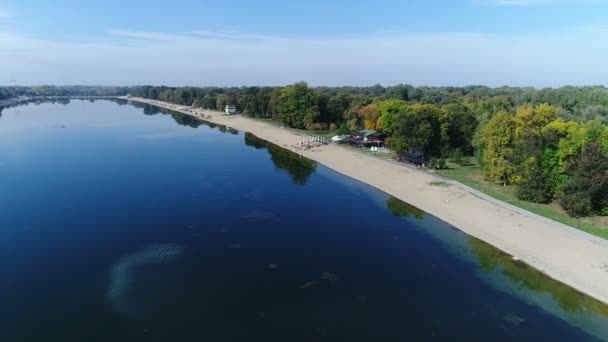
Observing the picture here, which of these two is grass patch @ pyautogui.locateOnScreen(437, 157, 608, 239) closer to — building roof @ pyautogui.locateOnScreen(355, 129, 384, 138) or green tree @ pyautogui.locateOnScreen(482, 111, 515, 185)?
green tree @ pyautogui.locateOnScreen(482, 111, 515, 185)

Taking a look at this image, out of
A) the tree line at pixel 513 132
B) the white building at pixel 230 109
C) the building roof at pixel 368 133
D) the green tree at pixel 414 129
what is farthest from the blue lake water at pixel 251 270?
the white building at pixel 230 109

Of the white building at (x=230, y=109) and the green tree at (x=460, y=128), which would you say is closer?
the green tree at (x=460, y=128)

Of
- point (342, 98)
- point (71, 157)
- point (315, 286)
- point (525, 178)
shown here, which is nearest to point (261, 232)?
point (315, 286)

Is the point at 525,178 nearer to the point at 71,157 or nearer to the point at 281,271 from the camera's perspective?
the point at 281,271

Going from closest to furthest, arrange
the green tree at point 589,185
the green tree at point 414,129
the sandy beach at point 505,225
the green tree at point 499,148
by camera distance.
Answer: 1. the sandy beach at point 505,225
2. the green tree at point 589,185
3. the green tree at point 499,148
4. the green tree at point 414,129

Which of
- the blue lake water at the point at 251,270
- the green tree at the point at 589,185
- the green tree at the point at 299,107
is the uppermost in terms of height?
the green tree at the point at 299,107

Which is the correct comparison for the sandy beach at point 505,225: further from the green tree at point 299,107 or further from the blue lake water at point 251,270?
the green tree at point 299,107

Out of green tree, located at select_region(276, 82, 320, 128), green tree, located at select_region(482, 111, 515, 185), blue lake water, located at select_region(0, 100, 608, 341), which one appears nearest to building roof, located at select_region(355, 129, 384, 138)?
green tree, located at select_region(276, 82, 320, 128)
